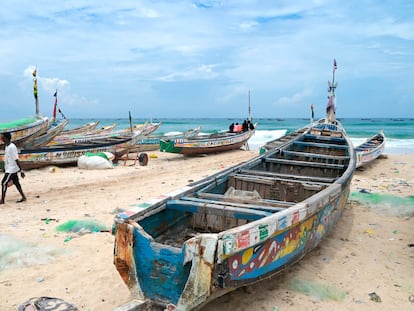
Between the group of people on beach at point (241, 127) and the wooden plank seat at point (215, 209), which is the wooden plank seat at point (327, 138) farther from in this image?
the group of people on beach at point (241, 127)

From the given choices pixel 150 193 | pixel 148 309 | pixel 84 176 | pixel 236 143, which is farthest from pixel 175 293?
pixel 236 143

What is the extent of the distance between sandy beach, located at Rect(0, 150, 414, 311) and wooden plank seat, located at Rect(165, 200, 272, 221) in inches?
34.7

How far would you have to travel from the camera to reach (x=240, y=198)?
439 centimetres

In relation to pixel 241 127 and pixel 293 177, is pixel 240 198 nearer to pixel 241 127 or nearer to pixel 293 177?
pixel 293 177

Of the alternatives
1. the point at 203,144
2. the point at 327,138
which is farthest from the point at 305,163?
the point at 203,144

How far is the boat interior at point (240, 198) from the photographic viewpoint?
Answer: 3854mm

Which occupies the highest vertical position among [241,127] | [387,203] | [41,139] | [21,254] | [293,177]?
[241,127]

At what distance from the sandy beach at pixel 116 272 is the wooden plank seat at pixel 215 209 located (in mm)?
881

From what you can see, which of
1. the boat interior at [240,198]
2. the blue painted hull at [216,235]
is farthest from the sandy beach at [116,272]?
the boat interior at [240,198]

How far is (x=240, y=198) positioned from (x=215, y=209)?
0.66 metres

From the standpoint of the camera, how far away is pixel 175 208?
3977 millimetres

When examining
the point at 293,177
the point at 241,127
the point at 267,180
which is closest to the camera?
the point at 267,180

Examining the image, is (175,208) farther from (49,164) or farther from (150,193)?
(49,164)

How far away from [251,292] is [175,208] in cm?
128
